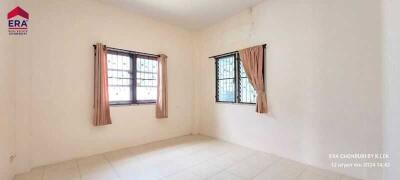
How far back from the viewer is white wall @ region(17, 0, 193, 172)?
265 cm

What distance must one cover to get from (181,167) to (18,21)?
11.1 ft

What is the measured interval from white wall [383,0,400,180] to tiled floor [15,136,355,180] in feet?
2.53

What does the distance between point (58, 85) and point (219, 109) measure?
3329mm

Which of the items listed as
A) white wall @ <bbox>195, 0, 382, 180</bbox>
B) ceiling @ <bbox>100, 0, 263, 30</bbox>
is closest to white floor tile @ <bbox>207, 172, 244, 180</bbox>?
white wall @ <bbox>195, 0, 382, 180</bbox>

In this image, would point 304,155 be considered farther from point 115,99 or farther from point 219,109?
point 115,99

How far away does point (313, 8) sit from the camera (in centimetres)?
270

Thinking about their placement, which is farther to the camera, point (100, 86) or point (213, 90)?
point (213, 90)

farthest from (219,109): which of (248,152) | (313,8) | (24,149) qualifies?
(24,149)

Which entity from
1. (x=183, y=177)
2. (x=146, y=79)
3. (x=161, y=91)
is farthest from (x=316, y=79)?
(x=146, y=79)

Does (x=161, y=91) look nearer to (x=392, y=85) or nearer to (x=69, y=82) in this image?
(x=69, y=82)

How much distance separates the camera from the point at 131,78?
3.81m

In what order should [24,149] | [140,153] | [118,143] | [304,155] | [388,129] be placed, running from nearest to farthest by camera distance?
[388,129] → [24,149] → [304,155] → [140,153] → [118,143]

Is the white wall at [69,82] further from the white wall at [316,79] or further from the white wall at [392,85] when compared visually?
the white wall at [392,85]

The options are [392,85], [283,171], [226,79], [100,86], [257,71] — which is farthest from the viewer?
[226,79]
